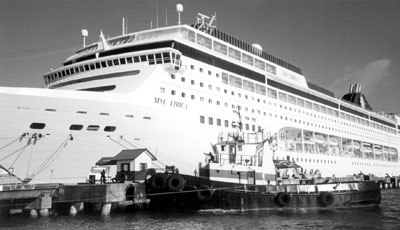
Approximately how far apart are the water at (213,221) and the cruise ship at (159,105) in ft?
9.79

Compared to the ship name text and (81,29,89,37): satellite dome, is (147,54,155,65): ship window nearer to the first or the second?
the ship name text

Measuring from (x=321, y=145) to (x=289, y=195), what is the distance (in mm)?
25946

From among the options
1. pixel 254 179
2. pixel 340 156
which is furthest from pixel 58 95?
pixel 340 156

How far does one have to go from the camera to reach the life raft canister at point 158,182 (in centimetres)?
1961

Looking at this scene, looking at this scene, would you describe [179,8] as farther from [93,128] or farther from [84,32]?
[93,128]

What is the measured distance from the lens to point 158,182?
19734 mm

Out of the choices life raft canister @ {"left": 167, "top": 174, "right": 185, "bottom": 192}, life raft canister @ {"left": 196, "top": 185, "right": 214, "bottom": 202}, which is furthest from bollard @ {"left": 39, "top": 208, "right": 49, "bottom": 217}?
life raft canister @ {"left": 196, "top": 185, "right": 214, "bottom": 202}

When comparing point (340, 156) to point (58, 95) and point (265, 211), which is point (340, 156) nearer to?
point (265, 211)

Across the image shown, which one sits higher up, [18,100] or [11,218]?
[18,100]

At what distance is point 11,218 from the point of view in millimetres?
18125

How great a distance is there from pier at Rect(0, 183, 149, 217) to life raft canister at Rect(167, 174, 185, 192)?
5.57 feet

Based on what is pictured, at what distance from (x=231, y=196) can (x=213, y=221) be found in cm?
302

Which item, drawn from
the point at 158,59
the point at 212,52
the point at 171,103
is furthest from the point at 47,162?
the point at 212,52

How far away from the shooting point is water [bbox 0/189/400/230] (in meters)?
15.8
